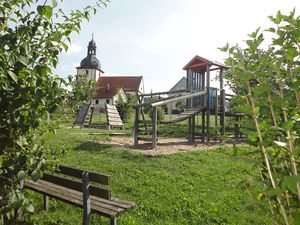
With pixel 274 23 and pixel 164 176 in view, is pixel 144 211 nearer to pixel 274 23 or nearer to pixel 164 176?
pixel 164 176

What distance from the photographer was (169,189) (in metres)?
5.78

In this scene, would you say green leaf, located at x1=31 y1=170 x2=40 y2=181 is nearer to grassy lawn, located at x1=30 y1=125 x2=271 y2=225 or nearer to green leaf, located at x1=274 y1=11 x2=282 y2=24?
grassy lawn, located at x1=30 y1=125 x2=271 y2=225

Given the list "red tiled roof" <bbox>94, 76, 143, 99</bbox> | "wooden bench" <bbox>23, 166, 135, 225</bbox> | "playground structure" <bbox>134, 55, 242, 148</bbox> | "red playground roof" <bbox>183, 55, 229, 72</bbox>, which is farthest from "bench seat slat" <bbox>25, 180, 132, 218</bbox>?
"red tiled roof" <bbox>94, 76, 143, 99</bbox>

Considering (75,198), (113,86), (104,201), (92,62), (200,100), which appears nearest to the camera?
(104,201)

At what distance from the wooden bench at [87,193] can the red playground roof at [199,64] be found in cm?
888

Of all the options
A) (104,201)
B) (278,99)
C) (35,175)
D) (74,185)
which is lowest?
(104,201)

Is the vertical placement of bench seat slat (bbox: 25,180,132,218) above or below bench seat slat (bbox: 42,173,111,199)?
below

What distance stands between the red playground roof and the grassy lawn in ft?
15.8

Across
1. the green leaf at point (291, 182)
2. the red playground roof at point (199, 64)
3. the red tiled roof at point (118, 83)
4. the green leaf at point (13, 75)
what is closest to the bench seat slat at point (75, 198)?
the green leaf at point (13, 75)

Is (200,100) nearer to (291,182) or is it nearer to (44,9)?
(44,9)

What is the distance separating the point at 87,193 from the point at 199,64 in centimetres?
988

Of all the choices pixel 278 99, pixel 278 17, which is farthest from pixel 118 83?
pixel 278 99

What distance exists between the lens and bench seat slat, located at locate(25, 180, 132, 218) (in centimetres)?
373

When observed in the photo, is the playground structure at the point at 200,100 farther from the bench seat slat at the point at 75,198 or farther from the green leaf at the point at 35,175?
the green leaf at the point at 35,175
